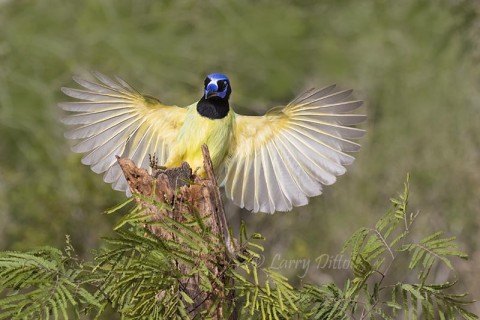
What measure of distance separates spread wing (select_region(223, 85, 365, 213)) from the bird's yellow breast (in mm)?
111

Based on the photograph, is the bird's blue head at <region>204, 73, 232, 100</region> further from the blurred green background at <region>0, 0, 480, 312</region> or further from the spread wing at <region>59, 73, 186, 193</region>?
the blurred green background at <region>0, 0, 480, 312</region>

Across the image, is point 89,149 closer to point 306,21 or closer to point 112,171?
point 112,171

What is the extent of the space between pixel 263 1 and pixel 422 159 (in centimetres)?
742

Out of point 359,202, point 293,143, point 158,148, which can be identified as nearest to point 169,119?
point 158,148

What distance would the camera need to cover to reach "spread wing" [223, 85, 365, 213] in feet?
16.9

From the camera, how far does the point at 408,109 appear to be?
15.5m

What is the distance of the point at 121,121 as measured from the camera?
219 inches

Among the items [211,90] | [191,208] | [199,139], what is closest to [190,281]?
[191,208]

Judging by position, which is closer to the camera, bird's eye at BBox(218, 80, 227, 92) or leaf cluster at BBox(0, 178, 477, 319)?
leaf cluster at BBox(0, 178, 477, 319)

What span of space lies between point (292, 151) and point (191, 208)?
2.22 meters

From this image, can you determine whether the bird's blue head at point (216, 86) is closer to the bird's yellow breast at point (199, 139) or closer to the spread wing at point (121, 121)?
the bird's yellow breast at point (199, 139)
